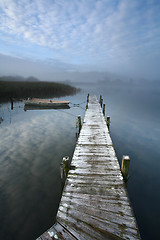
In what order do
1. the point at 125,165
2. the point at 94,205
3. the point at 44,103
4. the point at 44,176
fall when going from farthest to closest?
the point at 44,103 < the point at 44,176 < the point at 125,165 < the point at 94,205

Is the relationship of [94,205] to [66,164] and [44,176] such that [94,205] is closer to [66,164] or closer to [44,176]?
[66,164]

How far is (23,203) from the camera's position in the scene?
5676mm

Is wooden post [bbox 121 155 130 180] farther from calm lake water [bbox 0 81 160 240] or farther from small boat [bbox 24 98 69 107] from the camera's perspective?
small boat [bbox 24 98 69 107]

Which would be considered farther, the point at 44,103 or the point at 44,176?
the point at 44,103

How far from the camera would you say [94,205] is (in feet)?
12.5

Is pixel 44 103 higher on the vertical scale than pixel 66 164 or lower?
higher

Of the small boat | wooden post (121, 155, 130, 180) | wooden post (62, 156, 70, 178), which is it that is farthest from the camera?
the small boat

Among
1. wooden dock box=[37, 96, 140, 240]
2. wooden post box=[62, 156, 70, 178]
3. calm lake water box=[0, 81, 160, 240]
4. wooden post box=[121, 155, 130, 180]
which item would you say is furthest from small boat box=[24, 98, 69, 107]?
wooden post box=[121, 155, 130, 180]

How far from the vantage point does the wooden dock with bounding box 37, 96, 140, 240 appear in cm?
313

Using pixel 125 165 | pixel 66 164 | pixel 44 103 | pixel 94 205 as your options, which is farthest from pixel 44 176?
pixel 44 103

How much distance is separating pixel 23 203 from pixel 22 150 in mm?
4745

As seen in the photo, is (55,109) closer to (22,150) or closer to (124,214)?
(22,150)

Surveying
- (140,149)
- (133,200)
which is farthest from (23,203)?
(140,149)

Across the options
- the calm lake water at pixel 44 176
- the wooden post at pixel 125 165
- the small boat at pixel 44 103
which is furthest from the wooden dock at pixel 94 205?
the small boat at pixel 44 103
